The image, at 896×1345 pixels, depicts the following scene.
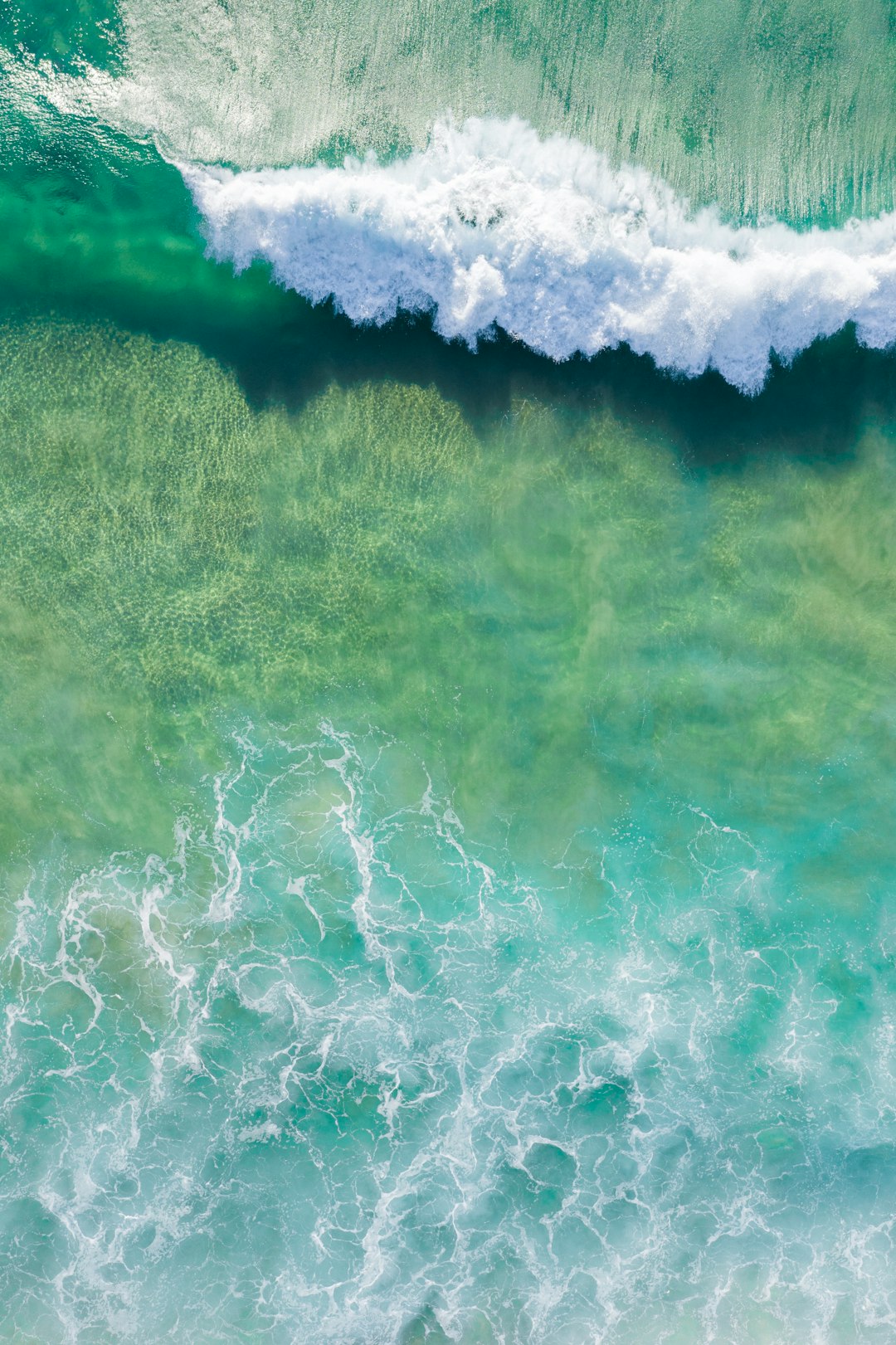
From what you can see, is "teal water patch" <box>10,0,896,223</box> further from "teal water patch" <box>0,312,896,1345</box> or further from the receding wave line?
"teal water patch" <box>0,312,896,1345</box>

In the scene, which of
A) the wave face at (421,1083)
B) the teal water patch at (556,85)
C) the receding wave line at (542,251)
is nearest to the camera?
the receding wave line at (542,251)

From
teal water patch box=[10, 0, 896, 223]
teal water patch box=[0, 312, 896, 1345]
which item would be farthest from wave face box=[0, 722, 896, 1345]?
teal water patch box=[10, 0, 896, 223]

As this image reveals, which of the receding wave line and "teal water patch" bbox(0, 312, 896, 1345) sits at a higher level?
the receding wave line

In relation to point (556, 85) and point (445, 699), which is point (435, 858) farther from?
point (556, 85)

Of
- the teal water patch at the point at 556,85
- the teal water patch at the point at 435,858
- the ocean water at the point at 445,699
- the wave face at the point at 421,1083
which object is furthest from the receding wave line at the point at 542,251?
the wave face at the point at 421,1083

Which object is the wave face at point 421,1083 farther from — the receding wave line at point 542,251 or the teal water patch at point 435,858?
the receding wave line at point 542,251

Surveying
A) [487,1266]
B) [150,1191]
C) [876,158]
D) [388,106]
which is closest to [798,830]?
[487,1266]
